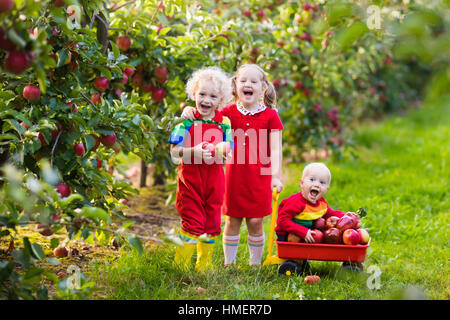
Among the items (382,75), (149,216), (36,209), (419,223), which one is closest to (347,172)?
(419,223)

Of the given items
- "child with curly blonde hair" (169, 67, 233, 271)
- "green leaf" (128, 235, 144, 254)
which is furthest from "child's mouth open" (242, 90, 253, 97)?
"green leaf" (128, 235, 144, 254)

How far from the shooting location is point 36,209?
84.2 inches

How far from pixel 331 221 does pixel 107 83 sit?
1456 millimetres

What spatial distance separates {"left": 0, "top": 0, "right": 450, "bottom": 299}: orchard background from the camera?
178 cm

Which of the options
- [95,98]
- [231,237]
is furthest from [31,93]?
[231,237]

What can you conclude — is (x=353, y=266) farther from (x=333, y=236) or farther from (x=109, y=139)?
(x=109, y=139)

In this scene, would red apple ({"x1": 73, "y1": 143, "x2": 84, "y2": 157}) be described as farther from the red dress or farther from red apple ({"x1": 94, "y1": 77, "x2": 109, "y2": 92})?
the red dress

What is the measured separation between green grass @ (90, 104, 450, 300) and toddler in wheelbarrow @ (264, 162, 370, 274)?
4.2 inches

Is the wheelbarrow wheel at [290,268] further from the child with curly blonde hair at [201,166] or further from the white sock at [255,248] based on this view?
the child with curly blonde hair at [201,166]

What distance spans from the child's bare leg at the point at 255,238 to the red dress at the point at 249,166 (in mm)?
58

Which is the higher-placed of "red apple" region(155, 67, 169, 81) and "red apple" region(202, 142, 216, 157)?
"red apple" region(155, 67, 169, 81)

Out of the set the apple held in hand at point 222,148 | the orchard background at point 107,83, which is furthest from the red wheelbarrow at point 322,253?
the orchard background at point 107,83
